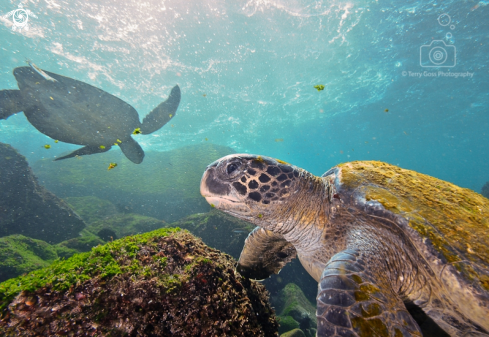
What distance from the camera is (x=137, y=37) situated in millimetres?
12742

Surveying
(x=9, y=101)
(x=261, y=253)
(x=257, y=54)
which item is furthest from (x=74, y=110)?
(x=257, y=54)

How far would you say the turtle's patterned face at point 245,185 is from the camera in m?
1.88

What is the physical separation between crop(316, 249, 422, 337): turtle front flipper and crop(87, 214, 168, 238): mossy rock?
Answer: 8.85 meters

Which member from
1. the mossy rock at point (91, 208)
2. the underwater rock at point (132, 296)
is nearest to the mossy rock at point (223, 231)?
the underwater rock at point (132, 296)

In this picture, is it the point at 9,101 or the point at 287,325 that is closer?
the point at 287,325

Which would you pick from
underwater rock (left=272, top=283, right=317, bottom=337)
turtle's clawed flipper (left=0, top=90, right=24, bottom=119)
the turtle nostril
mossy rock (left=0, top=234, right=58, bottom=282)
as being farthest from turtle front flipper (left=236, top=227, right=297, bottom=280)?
turtle's clawed flipper (left=0, top=90, right=24, bottom=119)

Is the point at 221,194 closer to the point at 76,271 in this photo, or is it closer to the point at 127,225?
the point at 76,271

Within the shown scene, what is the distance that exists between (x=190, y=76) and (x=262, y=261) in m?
18.2

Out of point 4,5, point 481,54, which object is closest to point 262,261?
point 4,5

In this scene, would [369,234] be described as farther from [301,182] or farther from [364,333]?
[364,333]

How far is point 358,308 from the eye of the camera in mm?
1164

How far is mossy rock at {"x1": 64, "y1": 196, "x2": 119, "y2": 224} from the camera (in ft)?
37.6

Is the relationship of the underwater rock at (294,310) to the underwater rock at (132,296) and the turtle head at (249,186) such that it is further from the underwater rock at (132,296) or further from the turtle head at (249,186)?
the underwater rock at (132,296)

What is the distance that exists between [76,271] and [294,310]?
19.2 ft
